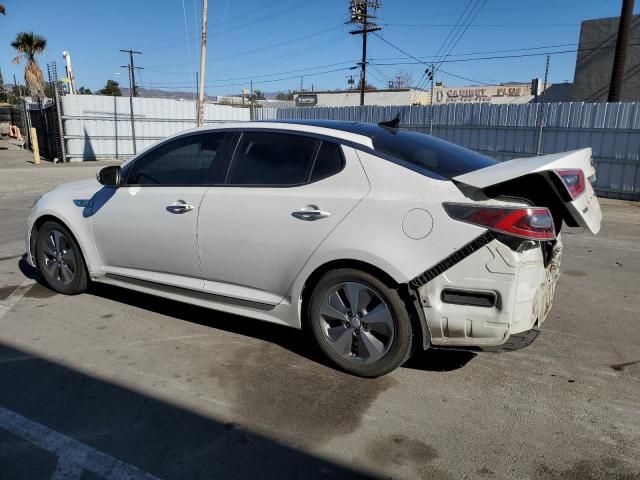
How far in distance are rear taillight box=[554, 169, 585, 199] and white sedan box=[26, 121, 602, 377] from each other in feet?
0.04

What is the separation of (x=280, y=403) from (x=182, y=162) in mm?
2152

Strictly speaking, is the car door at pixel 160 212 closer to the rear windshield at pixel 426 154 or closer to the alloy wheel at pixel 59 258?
the alloy wheel at pixel 59 258

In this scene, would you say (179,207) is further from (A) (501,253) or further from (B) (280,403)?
(A) (501,253)

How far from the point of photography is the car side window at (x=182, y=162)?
4.07 metres

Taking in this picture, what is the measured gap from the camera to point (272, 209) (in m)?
3.63

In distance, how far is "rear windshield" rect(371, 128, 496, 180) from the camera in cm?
335

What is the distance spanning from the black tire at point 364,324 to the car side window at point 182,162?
128cm

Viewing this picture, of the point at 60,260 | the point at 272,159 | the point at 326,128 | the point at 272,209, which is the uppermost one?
the point at 326,128

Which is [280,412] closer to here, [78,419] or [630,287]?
[78,419]

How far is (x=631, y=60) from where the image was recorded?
1052 inches

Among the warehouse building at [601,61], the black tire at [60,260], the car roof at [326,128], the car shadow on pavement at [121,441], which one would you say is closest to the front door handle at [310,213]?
the car roof at [326,128]

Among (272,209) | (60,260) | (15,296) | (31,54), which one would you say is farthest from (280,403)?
(31,54)

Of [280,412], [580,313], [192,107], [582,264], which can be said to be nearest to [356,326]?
[280,412]

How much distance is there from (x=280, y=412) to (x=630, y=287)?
4.41 m
